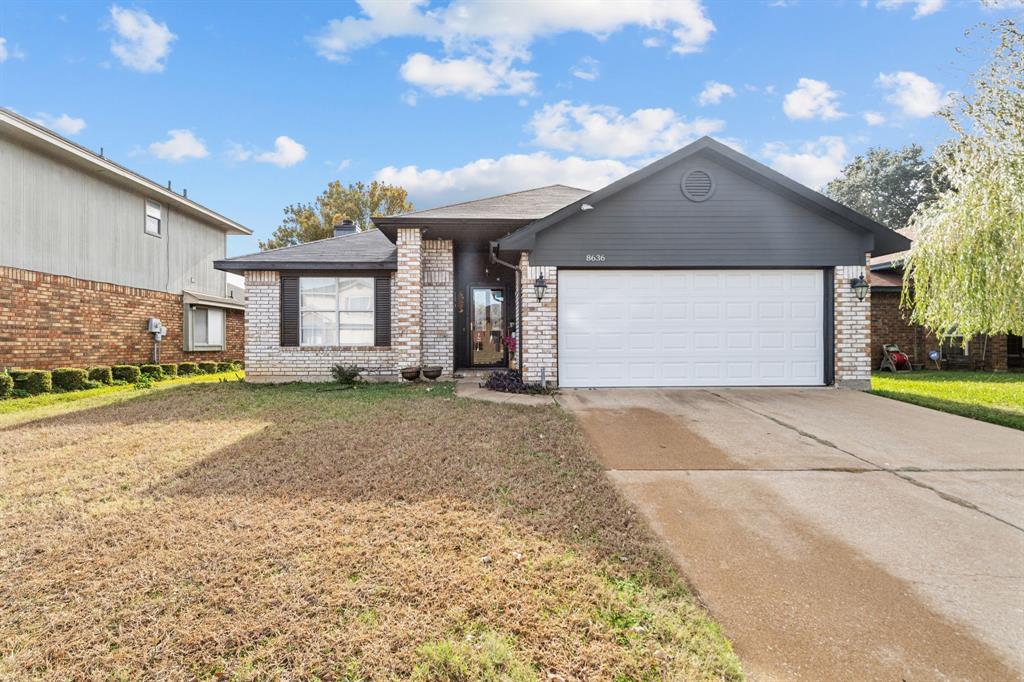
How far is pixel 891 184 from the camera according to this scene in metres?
27.8

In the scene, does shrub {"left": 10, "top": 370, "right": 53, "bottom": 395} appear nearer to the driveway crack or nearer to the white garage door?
the white garage door

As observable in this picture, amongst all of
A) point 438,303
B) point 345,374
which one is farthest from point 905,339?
point 345,374

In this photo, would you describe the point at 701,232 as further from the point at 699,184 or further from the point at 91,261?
the point at 91,261

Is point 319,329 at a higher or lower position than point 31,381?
higher

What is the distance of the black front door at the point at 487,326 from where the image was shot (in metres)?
11.4

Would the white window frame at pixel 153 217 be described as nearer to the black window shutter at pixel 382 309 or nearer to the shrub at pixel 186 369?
the shrub at pixel 186 369

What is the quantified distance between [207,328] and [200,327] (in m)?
0.33

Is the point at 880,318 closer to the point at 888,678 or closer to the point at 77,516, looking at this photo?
the point at 888,678

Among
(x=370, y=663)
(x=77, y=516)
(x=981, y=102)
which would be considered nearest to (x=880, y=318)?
(x=981, y=102)

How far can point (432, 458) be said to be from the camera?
4.35 m

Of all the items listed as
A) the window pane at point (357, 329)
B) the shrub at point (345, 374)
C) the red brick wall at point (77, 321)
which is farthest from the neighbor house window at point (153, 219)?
the shrub at point (345, 374)

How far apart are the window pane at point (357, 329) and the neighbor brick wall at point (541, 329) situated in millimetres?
4178

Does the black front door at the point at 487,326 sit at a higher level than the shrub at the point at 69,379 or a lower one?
higher

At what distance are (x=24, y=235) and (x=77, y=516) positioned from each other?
36.1 ft
